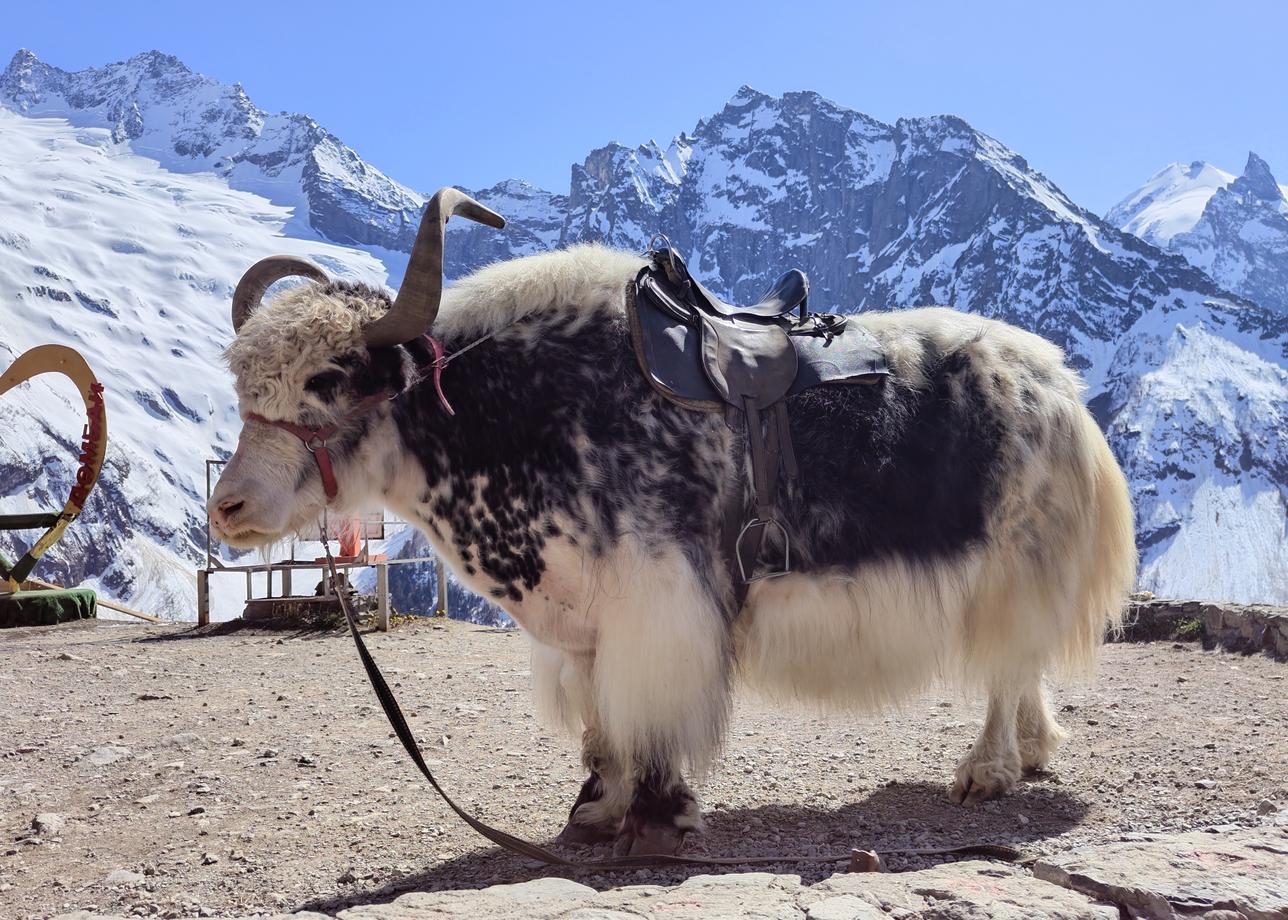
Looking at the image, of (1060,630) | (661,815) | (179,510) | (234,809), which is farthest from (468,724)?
(179,510)

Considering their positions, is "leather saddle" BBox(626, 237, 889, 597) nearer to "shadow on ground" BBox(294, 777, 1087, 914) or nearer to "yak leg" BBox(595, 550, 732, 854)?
"yak leg" BBox(595, 550, 732, 854)

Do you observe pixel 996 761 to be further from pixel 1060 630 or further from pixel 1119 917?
pixel 1119 917

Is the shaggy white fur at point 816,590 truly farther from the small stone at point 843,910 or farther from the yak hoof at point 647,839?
the small stone at point 843,910

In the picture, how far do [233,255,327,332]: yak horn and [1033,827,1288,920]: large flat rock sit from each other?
2554 millimetres

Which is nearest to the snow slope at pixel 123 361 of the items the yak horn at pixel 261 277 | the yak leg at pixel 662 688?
the yak horn at pixel 261 277

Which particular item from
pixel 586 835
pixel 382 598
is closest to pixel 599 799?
pixel 586 835

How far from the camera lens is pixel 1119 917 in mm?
2043

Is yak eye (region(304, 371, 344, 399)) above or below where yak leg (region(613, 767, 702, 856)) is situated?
above

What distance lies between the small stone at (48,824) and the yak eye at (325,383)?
170 centimetres

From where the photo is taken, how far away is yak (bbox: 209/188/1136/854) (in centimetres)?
286

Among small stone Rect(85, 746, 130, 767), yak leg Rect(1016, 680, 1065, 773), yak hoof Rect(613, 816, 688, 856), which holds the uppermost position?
yak leg Rect(1016, 680, 1065, 773)

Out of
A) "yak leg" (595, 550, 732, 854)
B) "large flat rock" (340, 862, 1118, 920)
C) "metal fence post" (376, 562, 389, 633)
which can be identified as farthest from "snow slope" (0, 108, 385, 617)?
"large flat rock" (340, 862, 1118, 920)

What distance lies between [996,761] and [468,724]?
2.42m

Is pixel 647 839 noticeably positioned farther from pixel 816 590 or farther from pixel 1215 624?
pixel 1215 624
